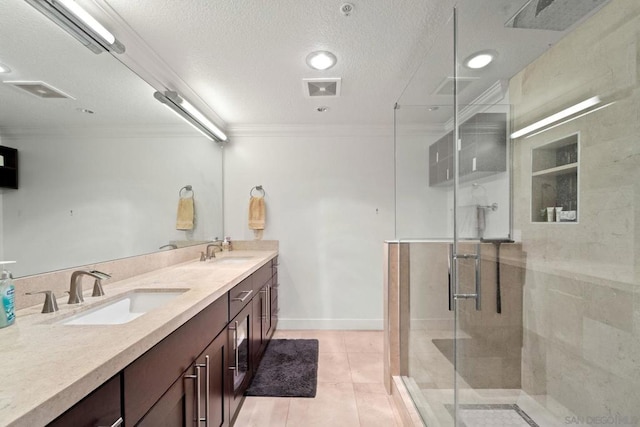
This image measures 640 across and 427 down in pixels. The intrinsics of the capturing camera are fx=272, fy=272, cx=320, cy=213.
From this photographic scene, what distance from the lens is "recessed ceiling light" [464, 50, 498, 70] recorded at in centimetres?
175

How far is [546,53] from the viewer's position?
67.0 inches

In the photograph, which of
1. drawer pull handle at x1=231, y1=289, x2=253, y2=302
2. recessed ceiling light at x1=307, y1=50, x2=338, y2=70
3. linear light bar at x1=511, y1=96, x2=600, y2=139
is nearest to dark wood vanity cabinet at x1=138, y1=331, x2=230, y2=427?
drawer pull handle at x1=231, y1=289, x2=253, y2=302

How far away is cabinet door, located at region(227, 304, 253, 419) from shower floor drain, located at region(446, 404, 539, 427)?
4.07 feet

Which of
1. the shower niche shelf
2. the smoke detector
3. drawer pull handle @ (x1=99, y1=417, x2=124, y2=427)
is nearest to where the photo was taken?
drawer pull handle @ (x1=99, y1=417, x2=124, y2=427)

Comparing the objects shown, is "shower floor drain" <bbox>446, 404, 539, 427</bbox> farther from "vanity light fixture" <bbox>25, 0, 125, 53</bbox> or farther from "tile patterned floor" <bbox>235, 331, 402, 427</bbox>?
"vanity light fixture" <bbox>25, 0, 125, 53</bbox>

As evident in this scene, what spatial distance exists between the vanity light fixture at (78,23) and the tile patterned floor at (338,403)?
7.42ft

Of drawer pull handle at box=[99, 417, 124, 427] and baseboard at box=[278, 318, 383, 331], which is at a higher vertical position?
drawer pull handle at box=[99, 417, 124, 427]

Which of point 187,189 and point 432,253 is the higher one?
point 187,189

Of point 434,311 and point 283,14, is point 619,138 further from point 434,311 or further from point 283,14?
point 283,14

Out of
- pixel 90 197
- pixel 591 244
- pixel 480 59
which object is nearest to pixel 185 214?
pixel 90 197

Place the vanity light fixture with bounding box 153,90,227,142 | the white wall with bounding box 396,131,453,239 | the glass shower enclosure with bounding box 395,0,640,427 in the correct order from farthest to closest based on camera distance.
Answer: the white wall with bounding box 396,131,453,239
the vanity light fixture with bounding box 153,90,227,142
the glass shower enclosure with bounding box 395,0,640,427

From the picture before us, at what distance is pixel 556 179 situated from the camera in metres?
A: 1.67

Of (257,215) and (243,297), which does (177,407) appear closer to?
(243,297)

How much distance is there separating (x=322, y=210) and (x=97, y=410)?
268 cm
